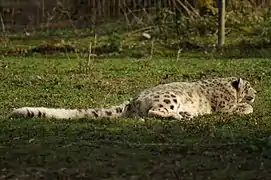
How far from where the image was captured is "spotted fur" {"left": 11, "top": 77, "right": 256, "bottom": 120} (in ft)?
30.3

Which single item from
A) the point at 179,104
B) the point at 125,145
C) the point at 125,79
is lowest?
the point at 125,79

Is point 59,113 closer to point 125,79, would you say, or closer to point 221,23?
point 125,79

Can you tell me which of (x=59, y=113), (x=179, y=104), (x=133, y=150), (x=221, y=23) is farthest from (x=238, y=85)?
(x=221, y=23)

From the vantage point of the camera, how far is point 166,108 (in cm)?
945

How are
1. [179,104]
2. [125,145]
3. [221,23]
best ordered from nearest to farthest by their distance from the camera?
[125,145], [179,104], [221,23]

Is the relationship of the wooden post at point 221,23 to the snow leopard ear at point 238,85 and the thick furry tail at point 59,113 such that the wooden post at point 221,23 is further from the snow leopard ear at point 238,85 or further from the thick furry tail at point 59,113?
the thick furry tail at point 59,113

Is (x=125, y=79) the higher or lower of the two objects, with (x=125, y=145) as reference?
lower

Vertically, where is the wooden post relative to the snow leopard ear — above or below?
below

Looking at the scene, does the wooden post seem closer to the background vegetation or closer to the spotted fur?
the background vegetation

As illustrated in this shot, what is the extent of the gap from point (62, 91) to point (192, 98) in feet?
10.8

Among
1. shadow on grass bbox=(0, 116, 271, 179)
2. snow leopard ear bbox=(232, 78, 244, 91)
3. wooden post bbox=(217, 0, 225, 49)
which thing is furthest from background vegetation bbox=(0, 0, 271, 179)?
snow leopard ear bbox=(232, 78, 244, 91)

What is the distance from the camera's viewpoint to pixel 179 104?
962 cm

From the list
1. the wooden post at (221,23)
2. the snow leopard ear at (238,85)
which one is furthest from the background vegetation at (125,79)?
the snow leopard ear at (238,85)

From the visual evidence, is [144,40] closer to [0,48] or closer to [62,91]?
[0,48]
